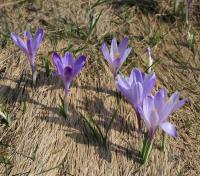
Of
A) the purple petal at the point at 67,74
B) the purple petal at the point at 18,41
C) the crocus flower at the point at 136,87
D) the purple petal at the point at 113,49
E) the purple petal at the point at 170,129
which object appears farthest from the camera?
the purple petal at the point at 113,49

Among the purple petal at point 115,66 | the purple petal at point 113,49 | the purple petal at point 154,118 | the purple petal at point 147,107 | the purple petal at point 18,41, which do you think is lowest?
the purple petal at point 154,118

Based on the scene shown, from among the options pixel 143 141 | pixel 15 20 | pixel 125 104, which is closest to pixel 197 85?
pixel 125 104

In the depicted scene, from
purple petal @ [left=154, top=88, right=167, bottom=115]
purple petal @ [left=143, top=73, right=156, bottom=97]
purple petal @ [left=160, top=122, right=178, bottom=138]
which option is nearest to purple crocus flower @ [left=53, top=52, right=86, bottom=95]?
purple petal @ [left=143, top=73, right=156, bottom=97]

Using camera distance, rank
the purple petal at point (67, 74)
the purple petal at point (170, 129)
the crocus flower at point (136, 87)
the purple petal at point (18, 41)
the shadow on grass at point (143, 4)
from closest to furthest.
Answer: the purple petal at point (170, 129) → the crocus flower at point (136, 87) → the purple petal at point (67, 74) → the purple petal at point (18, 41) → the shadow on grass at point (143, 4)

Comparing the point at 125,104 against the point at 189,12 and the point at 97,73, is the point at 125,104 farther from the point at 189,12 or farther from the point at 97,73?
the point at 189,12

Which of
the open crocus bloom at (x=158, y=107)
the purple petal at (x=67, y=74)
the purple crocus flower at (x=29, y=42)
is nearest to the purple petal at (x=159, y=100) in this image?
the open crocus bloom at (x=158, y=107)

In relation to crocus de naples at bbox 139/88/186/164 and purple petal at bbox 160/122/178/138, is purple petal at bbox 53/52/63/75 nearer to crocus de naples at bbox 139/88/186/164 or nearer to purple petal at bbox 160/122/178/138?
crocus de naples at bbox 139/88/186/164

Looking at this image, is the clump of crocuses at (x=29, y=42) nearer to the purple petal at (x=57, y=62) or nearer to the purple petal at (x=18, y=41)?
the purple petal at (x=18, y=41)
